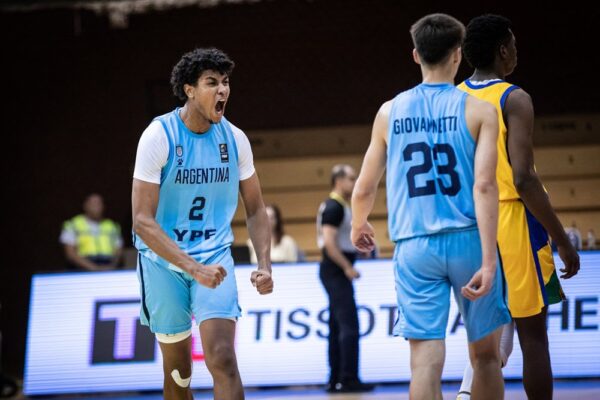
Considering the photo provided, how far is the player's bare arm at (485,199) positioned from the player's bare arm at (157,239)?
3.97 feet

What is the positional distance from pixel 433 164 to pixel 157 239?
141 cm

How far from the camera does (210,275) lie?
478cm

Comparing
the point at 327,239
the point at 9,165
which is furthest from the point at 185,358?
the point at 9,165

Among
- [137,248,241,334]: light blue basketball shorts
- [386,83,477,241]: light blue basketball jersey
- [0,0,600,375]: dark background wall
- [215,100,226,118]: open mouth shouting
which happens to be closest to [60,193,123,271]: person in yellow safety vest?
[0,0,600,375]: dark background wall

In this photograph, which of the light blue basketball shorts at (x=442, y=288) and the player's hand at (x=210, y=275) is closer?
the light blue basketball shorts at (x=442, y=288)

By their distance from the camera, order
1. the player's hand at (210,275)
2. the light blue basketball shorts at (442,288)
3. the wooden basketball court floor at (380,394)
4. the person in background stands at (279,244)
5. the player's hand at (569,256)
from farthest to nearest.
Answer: the person in background stands at (279,244) → the wooden basketball court floor at (380,394) → the player's hand at (569,256) → the player's hand at (210,275) → the light blue basketball shorts at (442,288)

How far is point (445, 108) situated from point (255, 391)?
18.9ft

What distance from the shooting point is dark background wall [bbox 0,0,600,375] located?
1473 cm

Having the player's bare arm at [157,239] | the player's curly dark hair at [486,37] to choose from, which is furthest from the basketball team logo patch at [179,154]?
the player's curly dark hair at [486,37]

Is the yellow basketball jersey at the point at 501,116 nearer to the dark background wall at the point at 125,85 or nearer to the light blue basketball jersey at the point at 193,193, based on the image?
the light blue basketball jersey at the point at 193,193

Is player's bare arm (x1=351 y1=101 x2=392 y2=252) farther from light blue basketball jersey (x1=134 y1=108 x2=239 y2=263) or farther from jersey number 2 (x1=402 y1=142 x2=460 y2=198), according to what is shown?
light blue basketball jersey (x1=134 y1=108 x2=239 y2=263)

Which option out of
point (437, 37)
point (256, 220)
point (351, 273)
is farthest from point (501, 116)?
point (351, 273)

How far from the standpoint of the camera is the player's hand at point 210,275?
477 cm

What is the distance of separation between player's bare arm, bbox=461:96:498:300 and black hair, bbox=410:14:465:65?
323 millimetres
